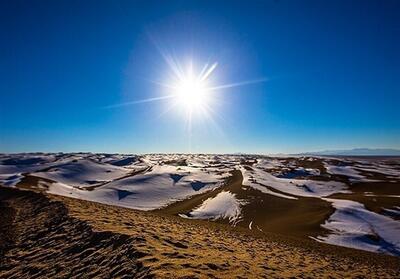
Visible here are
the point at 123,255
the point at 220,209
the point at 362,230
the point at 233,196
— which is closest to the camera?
the point at 123,255

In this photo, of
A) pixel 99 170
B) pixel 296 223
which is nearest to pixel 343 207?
pixel 296 223

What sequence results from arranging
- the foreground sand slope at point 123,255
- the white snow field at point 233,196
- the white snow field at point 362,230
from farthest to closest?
the white snow field at point 233,196 < the white snow field at point 362,230 < the foreground sand slope at point 123,255

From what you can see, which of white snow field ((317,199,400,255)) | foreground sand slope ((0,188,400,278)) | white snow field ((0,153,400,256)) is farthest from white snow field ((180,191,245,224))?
foreground sand slope ((0,188,400,278))

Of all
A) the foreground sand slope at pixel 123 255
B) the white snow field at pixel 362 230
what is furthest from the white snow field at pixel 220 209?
the foreground sand slope at pixel 123 255

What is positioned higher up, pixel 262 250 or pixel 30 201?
pixel 30 201

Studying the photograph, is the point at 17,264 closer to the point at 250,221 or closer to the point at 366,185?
the point at 250,221

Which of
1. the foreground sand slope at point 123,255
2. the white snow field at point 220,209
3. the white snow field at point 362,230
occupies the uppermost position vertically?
the foreground sand slope at point 123,255

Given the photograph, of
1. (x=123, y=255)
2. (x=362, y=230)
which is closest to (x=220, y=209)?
(x=362, y=230)

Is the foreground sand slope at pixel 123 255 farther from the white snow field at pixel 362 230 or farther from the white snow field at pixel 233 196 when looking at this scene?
the white snow field at pixel 233 196

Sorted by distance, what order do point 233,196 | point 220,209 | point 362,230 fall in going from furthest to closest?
point 233,196, point 220,209, point 362,230

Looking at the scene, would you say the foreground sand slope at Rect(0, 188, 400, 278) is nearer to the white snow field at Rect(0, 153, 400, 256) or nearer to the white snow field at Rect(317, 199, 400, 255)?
the white snow field at Rect(317, 199, 400, 255)

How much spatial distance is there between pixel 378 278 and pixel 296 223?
Answer: 20.4 m

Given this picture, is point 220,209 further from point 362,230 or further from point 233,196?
point 362,230

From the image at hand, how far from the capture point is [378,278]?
45.0 ft
